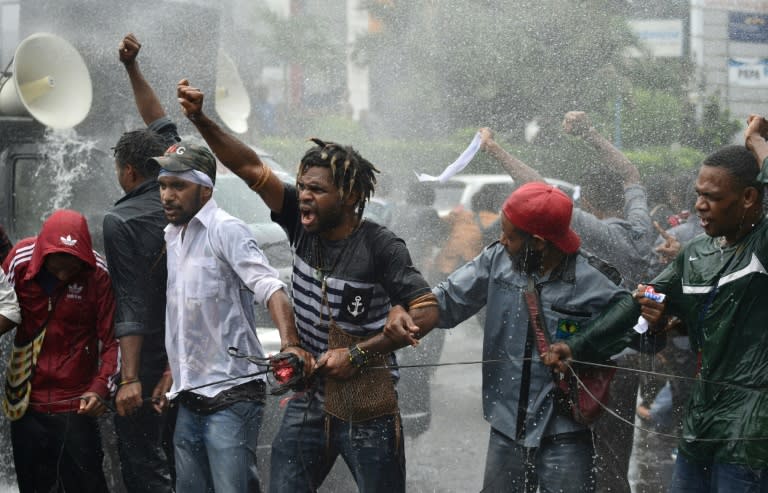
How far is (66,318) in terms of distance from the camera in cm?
410

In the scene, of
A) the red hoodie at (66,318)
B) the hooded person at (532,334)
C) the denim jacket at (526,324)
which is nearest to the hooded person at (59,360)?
the red hoodie at (66,318)

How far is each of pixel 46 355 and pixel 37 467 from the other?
44 cm

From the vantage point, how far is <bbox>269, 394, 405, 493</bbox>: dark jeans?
3.60m

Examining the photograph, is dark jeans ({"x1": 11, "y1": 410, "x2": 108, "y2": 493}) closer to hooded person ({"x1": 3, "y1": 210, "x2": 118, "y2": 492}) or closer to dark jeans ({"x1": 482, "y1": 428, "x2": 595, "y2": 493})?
hooded person ({"x1": 3, "y1": 210, "x2": 118, "y2": 492})

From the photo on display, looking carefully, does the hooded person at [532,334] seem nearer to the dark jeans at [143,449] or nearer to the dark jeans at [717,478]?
the dark jeans at [717,478]

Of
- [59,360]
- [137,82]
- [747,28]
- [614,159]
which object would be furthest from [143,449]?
[747,28]

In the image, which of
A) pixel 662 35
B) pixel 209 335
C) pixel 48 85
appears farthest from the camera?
pixel 662 35

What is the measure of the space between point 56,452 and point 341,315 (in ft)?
4.46

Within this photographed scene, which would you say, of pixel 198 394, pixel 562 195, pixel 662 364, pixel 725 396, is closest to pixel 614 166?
pixel 662 364

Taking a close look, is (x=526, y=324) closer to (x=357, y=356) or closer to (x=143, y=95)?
(x=357, y=356)

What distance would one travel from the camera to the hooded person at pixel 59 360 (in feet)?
13.4

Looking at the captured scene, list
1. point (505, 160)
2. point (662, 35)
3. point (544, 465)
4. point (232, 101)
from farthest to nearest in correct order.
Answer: point (662, 35), point (232, 101), point (505, 160), point (544, 465)

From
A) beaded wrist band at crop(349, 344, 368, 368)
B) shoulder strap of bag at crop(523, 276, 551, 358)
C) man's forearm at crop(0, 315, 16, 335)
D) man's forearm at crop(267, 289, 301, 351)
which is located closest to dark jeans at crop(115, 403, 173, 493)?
man's forearm at crop(0, 315, 16, 335)

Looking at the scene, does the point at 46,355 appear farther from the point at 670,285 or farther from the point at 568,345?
the point at 670,285
